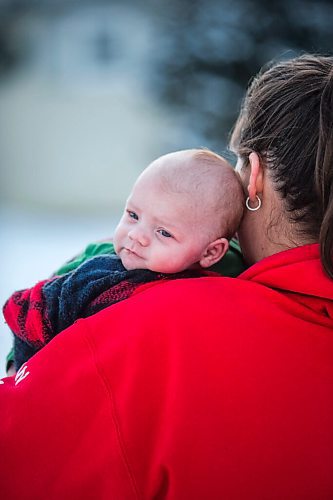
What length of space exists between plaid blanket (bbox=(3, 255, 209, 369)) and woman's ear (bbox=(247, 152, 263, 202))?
20cm

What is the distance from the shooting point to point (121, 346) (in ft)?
3.72

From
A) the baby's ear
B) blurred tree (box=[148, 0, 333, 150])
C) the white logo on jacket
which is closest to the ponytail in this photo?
the baby's ear

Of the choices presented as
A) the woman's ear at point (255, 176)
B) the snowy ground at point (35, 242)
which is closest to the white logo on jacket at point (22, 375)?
the woman's ear at point (255, 176)

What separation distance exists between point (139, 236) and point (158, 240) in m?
0.04

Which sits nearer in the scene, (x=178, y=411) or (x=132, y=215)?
(x=178, y=411)

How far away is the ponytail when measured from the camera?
1193 millimetres

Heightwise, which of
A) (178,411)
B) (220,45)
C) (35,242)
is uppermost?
(178,411)

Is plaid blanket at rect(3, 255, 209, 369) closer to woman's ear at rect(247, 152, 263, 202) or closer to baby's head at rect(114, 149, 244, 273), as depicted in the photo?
baby's head at rect(114, 149, 244, 273)

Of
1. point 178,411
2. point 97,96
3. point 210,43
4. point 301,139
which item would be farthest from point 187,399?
point 97,96

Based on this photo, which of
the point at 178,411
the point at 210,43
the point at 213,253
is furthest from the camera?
the point at 210,43

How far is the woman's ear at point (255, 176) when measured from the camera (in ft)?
4.35

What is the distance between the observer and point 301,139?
1256 millimetres

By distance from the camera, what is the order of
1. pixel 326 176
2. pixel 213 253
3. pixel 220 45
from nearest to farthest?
pixel 326 176
pixel 213 253
pixel 220 45

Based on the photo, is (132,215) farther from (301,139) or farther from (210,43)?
(210,43)
